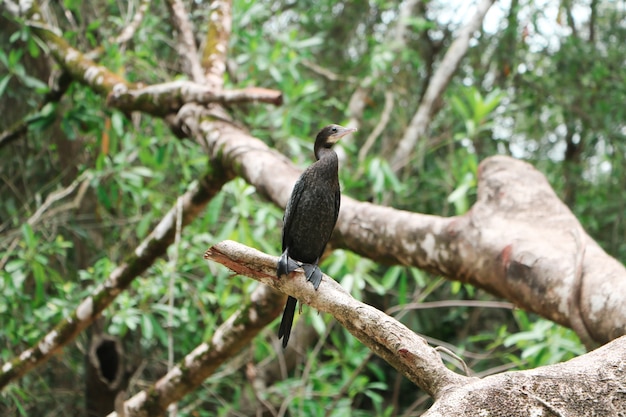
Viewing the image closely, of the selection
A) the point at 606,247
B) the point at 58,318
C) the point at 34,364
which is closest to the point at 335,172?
the point at 34,364

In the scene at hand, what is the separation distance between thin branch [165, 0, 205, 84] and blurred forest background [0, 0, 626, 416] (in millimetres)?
360

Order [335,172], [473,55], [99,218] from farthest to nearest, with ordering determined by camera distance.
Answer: [473,55]
[99,218]
[335,172]

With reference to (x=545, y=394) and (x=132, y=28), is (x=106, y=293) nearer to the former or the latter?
(x=132, y=28)

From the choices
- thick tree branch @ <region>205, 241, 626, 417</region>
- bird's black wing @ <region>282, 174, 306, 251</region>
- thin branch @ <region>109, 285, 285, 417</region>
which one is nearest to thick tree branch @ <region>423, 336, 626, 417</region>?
thick tree branch @ <region>205, 241, 626, 417</region>

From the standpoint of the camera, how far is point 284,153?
4781mm

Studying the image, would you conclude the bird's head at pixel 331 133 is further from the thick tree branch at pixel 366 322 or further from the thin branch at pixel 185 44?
the thin branch at pixel 185 44

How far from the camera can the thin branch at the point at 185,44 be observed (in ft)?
11.5

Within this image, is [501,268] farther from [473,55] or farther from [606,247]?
[473,55]

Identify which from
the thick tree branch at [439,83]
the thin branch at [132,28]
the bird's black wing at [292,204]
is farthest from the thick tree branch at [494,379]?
the thick tree branch at [439,83]

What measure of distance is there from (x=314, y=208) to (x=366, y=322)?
660mm

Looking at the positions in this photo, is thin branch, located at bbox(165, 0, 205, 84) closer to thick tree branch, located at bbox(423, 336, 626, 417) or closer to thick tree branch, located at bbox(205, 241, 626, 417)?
thick tree branch, located at bbox(205, 241, 626, 417)

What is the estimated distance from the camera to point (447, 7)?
6.04 metres

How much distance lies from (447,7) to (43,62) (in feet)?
11.7

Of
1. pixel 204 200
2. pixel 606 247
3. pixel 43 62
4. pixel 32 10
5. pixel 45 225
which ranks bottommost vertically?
pixel 606 247
